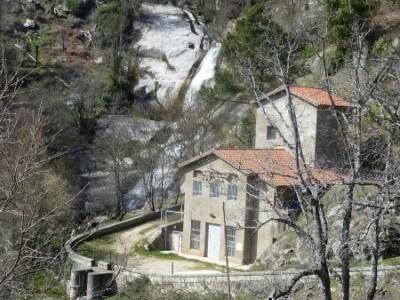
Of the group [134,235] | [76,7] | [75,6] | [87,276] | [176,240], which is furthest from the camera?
[76,7]

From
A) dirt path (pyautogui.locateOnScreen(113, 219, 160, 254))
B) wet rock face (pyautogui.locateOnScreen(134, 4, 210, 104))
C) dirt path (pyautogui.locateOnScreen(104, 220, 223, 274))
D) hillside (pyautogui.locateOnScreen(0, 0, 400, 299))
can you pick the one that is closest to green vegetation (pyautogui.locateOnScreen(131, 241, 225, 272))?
dirt path (pyautogui.locateOnScreen(104, 220, 223, 274))

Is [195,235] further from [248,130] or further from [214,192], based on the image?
[248,130]

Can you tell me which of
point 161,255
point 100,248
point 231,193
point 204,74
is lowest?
point 161,255

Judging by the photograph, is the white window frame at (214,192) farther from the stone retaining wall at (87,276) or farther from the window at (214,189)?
the stone retaining wall at (87,276)

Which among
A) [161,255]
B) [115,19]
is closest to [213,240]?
[161,255]

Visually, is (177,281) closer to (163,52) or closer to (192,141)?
(192,141)

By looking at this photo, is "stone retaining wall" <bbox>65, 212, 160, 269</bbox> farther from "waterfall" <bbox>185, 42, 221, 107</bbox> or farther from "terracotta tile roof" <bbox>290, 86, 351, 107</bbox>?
"waterfall" <bbox>185, 42, 221, 107</bbox>

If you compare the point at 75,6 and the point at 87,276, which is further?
the point at 75,6
